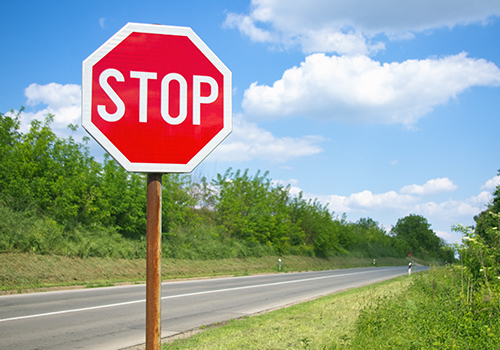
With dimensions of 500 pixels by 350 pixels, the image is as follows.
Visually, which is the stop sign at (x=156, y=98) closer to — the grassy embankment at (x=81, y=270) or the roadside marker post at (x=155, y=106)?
the roadside marker post at (x=155, y=106)

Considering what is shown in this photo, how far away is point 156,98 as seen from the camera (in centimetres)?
204

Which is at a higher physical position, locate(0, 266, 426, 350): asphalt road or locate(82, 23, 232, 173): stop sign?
locate(82, 23, 232, 173): stop sign

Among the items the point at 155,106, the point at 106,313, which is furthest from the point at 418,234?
the point at 155,106

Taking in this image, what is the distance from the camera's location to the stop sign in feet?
6.49

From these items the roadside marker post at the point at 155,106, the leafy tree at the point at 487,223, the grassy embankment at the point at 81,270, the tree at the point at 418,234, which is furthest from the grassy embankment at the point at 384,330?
the tree at the point at 418,234

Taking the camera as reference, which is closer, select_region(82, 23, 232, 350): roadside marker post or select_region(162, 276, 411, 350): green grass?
select_region(82, 23, 232, 350): roadside marker post

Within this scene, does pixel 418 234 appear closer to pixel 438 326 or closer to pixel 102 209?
pixel 102 209

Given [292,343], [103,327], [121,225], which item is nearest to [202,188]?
[121,225]

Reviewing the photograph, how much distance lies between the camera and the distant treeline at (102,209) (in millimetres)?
19031

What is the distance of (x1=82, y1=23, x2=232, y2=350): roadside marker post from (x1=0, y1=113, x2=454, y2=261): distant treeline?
8366 mm

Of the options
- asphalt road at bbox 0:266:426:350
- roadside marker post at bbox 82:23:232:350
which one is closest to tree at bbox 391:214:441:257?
asphalt road at bbox 0:266:426:350

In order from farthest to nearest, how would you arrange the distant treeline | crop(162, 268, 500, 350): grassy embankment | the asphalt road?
the distant treeline < the asphalt road < crop(162, 268, 500, 350): grassy embankment

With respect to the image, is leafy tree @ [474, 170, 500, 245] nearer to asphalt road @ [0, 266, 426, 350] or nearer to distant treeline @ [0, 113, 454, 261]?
distant treeline @ [0, 113, 454, 261]

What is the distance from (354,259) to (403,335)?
55.4 meters
